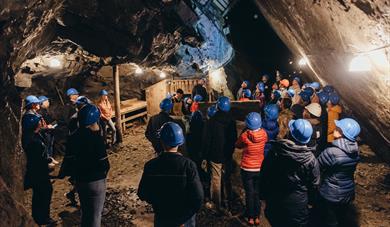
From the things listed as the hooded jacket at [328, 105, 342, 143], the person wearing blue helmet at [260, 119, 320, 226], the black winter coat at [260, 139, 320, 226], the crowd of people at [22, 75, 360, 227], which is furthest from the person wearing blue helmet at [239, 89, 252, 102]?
the black winter coat at [260, 139, 320, 226]

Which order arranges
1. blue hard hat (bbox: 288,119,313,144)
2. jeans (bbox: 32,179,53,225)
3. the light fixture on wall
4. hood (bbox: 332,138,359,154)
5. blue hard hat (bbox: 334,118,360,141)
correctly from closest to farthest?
1. blue hard hat (bbox: 288,119,313,144)
2. hood (bbox: 332,138,359,154)
3. blue hard hat (bbox: 334,118,360,141)
4. jeans (bbox: 32,179,53,225)
5. the light fixture on wall

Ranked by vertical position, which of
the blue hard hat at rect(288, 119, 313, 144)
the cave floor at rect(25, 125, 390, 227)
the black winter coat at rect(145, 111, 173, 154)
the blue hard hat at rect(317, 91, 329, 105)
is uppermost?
the black winter coat at rect(145, 111, 173, 154)

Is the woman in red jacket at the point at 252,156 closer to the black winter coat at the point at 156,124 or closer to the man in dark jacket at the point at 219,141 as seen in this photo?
the man in dark jacket at the point at 219,141

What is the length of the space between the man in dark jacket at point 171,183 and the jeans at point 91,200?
1.40m

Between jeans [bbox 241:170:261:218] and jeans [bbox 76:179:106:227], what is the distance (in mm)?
2791

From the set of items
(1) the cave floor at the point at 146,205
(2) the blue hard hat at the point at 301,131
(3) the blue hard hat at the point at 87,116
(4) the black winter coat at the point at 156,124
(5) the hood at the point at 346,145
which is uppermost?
(3) the blue hard hat at the point at 87,116

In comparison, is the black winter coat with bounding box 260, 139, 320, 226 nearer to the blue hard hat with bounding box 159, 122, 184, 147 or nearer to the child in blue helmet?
the blue hard hat with bounding box 159, 122, 184, 147

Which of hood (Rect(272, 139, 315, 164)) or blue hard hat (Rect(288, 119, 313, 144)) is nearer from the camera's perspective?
hood (Rect(272, 139, 315, 164))

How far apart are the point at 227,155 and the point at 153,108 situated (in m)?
10.1

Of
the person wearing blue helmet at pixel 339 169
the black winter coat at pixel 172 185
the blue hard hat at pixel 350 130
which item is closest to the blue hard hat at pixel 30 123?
the black winter coat at pixel 172 185

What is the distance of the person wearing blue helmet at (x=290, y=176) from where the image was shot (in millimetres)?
3836

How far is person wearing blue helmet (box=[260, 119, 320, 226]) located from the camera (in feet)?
12.6

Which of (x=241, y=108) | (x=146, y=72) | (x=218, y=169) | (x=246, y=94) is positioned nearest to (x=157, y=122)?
(x=218, y=169)

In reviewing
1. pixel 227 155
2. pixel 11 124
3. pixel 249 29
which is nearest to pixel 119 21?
pixel 11 124
